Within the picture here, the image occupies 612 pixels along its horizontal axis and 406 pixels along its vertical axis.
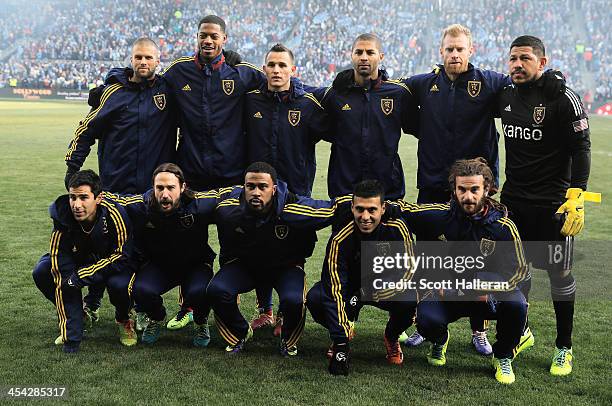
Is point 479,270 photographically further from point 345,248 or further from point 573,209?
point 345,248

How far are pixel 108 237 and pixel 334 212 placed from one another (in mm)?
1498

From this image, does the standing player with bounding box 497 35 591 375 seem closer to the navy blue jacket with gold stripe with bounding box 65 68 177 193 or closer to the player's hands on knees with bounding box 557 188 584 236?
the player's hands on knees with bounding box 557 188 584 236

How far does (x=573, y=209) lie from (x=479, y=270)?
67 centimetres

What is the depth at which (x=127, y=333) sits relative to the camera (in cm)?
455

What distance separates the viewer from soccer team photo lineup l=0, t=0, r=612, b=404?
4.12 meters

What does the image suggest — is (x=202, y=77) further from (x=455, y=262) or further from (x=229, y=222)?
(x=455, y=262)

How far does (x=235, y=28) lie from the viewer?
4859 centimetres

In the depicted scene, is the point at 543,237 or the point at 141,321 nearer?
the point at 543,237

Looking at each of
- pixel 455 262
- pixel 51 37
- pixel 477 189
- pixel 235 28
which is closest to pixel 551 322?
pixel 455 262

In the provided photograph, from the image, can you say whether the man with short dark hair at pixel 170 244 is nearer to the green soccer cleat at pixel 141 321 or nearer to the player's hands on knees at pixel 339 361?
the green soccer cleat at pixel 141 321

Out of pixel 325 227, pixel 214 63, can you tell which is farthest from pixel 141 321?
pixel 214 63

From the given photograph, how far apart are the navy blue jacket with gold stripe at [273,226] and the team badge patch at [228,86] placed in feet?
2.43

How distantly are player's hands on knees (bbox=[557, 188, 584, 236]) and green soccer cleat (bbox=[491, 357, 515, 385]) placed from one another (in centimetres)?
87

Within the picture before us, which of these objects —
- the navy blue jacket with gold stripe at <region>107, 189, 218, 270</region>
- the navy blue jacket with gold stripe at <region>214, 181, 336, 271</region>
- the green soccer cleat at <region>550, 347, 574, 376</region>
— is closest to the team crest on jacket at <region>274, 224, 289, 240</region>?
the navy blue jacket with gold stripe at <region>214, 181, 336, 271</region>
